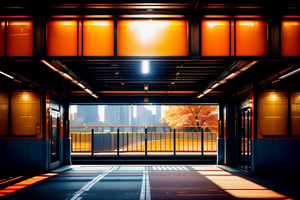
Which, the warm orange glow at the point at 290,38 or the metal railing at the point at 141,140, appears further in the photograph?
the metal railing at the point at 141,140

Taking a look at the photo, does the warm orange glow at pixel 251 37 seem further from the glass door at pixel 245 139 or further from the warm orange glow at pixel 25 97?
the warm orange glow at pixel 25 97

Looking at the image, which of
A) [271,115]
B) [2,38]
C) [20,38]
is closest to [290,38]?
[271,115]

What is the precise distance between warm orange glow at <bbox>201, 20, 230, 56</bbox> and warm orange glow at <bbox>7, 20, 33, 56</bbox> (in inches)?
177

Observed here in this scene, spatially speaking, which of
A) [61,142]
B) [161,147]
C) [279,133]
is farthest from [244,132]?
[61,142]

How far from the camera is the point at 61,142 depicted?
60.7 feet

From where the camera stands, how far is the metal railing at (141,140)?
875 inches

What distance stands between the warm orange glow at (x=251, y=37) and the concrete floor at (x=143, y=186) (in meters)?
4.16

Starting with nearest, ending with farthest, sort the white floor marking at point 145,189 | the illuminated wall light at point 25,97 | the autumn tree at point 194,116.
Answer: the white floor marking at point 145,189
the illuminated wall light at point 25,97
the autumn tree at point 194,116

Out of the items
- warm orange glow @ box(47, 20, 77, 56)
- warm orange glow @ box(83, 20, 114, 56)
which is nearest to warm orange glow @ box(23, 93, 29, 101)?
warm orange glow @ box(47, 20, 77, 56)

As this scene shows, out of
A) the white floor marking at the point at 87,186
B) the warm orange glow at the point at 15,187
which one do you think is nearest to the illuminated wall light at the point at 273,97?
the white floor marking at the point at 87,186

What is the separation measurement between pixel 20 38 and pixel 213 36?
5.02 meters

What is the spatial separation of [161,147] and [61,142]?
717 centimetres

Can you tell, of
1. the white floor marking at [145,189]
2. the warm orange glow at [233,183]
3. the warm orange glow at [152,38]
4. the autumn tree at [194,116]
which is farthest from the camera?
the autumn tree at [194,116]

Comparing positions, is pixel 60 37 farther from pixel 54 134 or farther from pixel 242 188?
pixel 54 134
